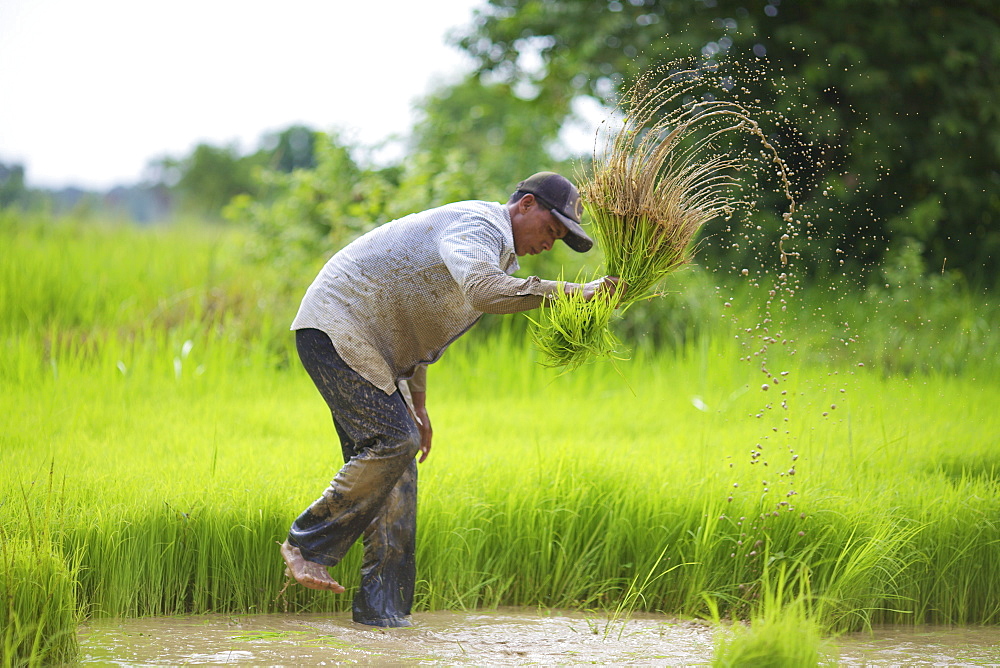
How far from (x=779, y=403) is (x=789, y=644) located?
3910 mm

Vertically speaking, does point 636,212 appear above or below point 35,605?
above

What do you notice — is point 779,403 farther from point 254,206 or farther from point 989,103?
point 254,206

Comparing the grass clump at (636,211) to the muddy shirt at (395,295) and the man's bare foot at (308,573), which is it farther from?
the man's bare foot at (308,573)

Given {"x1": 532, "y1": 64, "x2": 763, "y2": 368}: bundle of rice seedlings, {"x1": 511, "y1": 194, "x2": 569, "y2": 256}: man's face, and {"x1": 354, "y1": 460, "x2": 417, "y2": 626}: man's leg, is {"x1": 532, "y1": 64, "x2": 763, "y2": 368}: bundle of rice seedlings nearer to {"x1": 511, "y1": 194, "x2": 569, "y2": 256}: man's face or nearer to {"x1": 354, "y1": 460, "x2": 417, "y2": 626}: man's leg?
{"x1": 511, "y1": 194, "x2": 569, "y2": 256}: man's face

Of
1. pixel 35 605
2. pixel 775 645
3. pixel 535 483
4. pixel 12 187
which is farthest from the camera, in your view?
pixel 12 187

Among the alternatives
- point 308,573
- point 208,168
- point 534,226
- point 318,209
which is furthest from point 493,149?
point 208,168

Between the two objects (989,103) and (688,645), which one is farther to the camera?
(989,103)

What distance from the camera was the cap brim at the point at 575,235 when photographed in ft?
12.6

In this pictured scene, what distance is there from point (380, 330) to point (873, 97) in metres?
8.21

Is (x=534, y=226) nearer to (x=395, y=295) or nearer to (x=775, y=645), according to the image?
(x=395, y=295)

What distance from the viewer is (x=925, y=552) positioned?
463 cm

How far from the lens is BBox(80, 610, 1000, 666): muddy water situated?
3639 mm

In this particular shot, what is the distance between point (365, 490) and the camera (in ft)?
12.9

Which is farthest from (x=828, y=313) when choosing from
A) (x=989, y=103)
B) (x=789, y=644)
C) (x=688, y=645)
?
(x=789, y=644)
